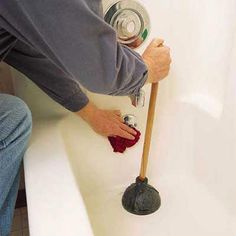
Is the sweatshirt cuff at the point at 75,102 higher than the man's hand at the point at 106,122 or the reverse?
higher

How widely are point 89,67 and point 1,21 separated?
0.16 m

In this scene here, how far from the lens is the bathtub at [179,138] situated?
1.02 m

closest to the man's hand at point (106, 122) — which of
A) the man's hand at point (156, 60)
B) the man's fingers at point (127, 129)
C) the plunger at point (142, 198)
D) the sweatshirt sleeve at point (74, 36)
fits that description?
the man's fingers at point (127, 129)

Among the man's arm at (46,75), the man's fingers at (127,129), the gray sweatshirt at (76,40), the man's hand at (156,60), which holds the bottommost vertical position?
the man's fingers at (127,129)

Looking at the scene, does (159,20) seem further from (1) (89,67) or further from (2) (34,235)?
(2) (34,235)

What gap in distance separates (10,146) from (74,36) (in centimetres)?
31

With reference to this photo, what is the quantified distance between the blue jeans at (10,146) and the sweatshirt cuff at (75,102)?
14cm

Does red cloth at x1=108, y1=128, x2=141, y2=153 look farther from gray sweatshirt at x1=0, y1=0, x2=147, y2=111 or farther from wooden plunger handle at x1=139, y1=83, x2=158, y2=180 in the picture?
gray sweatshirt at x1=0, y1=0, x2=147, y2=111

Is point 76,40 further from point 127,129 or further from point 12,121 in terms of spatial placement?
point 127,129

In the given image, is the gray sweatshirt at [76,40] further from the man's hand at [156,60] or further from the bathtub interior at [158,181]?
the bathtub interior at [158,181]

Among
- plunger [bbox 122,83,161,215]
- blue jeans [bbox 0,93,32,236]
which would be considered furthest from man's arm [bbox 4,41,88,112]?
plunger [bbox 122,83,161,215]

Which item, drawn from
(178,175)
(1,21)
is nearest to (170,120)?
(178,175)

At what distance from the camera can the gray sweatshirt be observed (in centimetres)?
49

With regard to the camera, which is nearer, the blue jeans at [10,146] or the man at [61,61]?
the man at [61,61]
